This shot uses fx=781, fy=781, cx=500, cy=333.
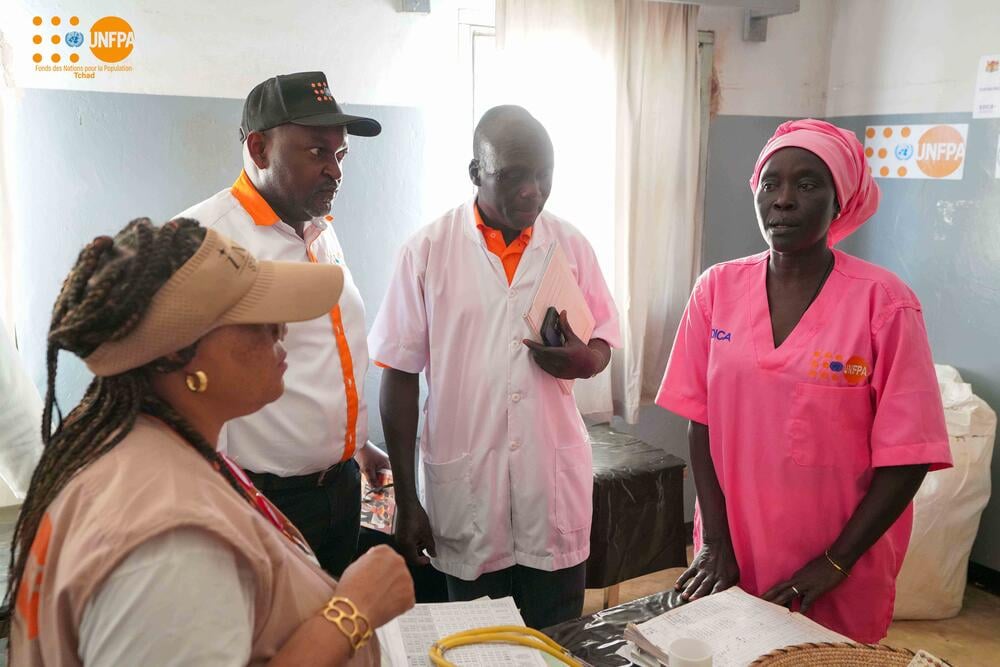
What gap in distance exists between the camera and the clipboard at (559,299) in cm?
187

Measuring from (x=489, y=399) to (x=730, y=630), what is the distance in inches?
29.6

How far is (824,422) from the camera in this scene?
5.06ft

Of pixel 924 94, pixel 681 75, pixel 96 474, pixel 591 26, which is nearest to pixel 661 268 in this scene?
pixel 681 75

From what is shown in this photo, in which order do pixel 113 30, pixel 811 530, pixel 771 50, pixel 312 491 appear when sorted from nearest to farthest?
pixel 811 530 < pixel 312 491 < pixel 113 30 < pixel 771 50

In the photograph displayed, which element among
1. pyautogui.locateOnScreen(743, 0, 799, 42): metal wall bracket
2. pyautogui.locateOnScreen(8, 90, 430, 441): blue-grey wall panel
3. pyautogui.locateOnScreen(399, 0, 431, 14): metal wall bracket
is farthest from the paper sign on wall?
pyautogui.locateOnScreen(8, 90, 430, 441): blue-grey wall panel

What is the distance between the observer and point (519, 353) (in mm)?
1861

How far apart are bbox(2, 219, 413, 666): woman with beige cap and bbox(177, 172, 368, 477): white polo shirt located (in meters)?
0.71

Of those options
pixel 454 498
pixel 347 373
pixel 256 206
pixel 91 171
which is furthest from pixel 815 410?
pixel 91 171

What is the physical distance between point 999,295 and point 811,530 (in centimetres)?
233

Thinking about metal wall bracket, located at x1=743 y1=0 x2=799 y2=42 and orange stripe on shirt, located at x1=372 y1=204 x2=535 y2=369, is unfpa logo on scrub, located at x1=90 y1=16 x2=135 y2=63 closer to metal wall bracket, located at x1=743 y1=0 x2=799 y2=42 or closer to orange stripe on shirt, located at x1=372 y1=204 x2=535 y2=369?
orange stripe on shirt, located at x1=372 y1=204 x2=535 y2=369

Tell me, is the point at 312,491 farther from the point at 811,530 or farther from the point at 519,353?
the point at 811,530

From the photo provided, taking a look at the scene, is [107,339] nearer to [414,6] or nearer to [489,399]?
[489,399]

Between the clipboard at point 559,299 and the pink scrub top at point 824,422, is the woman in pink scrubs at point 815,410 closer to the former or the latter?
the pink scrub top at point 824,422

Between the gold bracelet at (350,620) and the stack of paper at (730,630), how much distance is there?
589 mm
